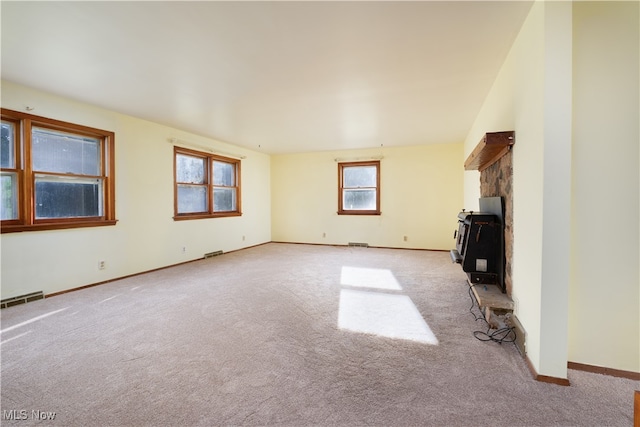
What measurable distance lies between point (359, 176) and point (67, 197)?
17.5 ft

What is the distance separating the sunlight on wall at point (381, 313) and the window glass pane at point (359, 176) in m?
3.23

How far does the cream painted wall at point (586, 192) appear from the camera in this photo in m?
1.63

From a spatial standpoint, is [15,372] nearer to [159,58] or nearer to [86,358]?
[86,358]

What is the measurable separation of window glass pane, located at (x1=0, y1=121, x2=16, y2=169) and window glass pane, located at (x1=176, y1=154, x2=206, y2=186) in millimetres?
2118

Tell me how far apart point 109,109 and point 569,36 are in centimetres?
482

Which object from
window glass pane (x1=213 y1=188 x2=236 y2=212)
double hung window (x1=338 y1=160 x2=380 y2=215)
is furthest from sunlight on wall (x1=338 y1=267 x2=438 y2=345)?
window glass pane (x1=213 y1=188 x2=236 y2=212)

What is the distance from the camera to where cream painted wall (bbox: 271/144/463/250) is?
239 inches

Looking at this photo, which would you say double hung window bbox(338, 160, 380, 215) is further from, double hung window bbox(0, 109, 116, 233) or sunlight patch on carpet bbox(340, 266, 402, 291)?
double hung window bbox(0, 109, 116, 233)

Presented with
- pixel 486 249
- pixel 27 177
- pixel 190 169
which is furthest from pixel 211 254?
pixel 486 249

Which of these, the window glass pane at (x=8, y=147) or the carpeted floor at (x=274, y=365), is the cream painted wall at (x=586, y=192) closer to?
the carpeted floor at (x=274, y=365)

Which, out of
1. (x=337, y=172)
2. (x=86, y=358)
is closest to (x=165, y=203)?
(x=86, y=358)

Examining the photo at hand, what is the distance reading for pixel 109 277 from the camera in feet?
12.7

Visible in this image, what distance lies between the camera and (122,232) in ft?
13.2

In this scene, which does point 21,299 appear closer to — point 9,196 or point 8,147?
point 9,196
